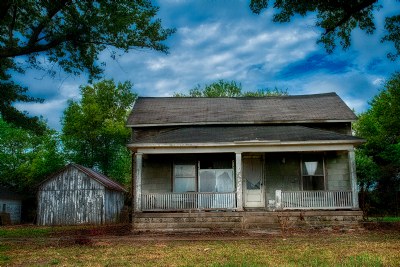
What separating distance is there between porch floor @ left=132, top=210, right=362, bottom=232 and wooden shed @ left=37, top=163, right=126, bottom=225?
12.1 metres

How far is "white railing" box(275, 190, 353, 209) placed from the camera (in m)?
16.3

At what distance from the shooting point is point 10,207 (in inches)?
1313

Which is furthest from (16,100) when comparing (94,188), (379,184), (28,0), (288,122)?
(379,184)

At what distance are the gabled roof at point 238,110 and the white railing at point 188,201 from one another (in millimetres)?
3641

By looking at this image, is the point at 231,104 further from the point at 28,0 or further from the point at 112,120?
the point at 112,120

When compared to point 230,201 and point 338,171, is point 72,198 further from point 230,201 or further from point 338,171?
point 338,171

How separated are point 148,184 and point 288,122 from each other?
22.4ft

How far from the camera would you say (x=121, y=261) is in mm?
8742

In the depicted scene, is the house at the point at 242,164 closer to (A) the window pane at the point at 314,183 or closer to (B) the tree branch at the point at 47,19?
(A) the window pane at the point at 314,183

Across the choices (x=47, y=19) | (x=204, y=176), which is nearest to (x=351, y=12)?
(x=204, y=176)

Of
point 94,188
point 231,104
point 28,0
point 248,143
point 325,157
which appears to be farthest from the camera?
point 94,188

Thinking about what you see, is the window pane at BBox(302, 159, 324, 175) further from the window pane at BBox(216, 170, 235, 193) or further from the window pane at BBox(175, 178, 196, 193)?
the window pane at BBox(175, 178, 196, 193)

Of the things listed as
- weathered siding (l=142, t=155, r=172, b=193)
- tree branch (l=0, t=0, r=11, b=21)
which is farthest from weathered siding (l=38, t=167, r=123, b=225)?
tree branch (l=0, t=0, r=11, b=21)

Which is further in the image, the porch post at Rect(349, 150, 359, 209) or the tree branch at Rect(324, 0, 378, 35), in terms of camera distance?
the porch post at Rect(349, 150, 359, 209)
